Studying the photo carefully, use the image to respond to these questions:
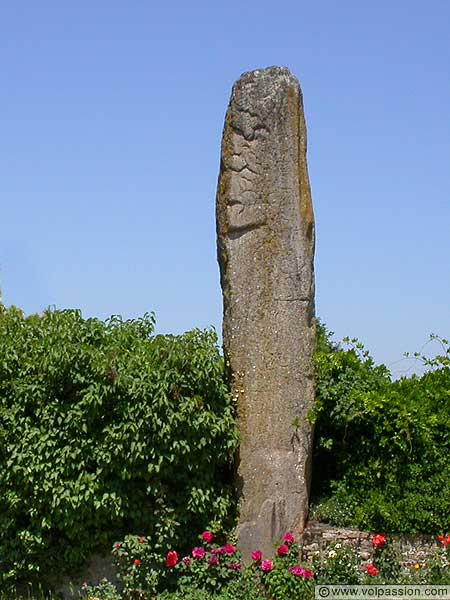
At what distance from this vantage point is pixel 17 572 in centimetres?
799

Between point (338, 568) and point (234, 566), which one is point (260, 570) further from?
point (338, 568)

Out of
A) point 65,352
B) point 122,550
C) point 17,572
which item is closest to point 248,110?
point 65,352

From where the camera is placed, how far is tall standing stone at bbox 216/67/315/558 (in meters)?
8.07

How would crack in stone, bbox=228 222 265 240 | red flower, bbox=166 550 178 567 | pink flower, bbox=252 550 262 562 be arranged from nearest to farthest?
1. red flower, bbox=166 550 178 567
2. pink flower, bbox=252 550 262 562
3. crack in stone, bbox=228 222 265 240

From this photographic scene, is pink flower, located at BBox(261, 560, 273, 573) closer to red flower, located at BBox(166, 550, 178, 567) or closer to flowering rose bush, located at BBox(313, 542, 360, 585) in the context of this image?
flowering rose bush, located at BBox(313, 542, 360, 585)

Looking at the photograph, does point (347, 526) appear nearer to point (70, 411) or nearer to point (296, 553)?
point (296, 553)

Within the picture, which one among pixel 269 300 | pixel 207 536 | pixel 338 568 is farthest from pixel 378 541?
pixel 269 300

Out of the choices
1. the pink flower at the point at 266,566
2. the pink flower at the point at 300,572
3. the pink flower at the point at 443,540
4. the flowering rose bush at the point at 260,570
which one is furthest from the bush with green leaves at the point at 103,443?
the pink flower at the point at 443,540

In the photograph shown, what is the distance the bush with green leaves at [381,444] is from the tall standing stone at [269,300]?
0.28 meters

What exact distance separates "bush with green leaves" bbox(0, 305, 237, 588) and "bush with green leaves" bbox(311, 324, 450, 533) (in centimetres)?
96

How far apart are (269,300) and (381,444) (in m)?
1.56

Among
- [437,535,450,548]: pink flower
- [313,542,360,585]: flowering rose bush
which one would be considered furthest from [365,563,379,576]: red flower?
[437,535,450,548]: pink flower

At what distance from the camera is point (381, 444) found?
805 centimetres

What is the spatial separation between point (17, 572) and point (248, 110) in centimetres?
444
